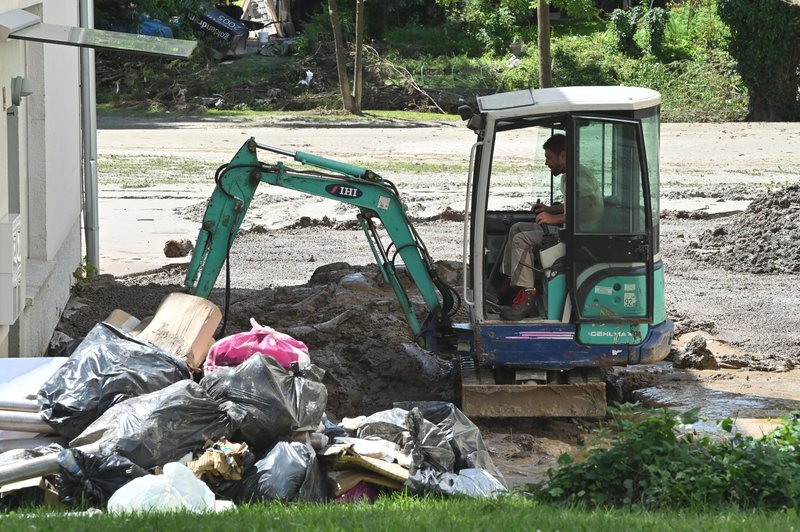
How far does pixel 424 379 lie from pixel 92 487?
4576mm

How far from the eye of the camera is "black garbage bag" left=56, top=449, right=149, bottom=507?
6383 mm

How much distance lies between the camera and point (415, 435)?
7.58m

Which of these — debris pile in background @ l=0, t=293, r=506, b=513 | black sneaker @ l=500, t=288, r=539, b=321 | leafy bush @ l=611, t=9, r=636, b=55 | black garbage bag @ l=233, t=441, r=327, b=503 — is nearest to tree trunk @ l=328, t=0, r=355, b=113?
leafy bush @ l=611, t=9, r=636, b=55

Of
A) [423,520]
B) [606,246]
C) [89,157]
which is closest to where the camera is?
[423,520]

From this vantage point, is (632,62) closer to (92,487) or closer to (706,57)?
(706,57)

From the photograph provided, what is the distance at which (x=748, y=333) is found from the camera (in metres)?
12.3

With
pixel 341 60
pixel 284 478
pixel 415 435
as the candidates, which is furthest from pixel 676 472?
pixel 341 60

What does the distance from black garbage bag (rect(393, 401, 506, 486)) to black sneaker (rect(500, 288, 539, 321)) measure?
4.76 ft

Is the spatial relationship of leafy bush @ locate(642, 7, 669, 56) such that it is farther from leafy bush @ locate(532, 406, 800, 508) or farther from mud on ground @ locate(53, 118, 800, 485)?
leafy bush @ locate(532, 406, 800, 508)

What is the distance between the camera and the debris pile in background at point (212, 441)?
641 cm

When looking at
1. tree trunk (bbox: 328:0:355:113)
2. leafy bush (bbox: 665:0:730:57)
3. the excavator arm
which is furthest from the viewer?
leafy bush (bbox: 665:0:730:57)

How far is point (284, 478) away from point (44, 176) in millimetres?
5653

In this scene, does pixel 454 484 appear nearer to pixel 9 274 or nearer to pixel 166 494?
pixel 166 494

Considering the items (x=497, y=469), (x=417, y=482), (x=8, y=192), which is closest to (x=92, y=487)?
(x=417, y=482)
